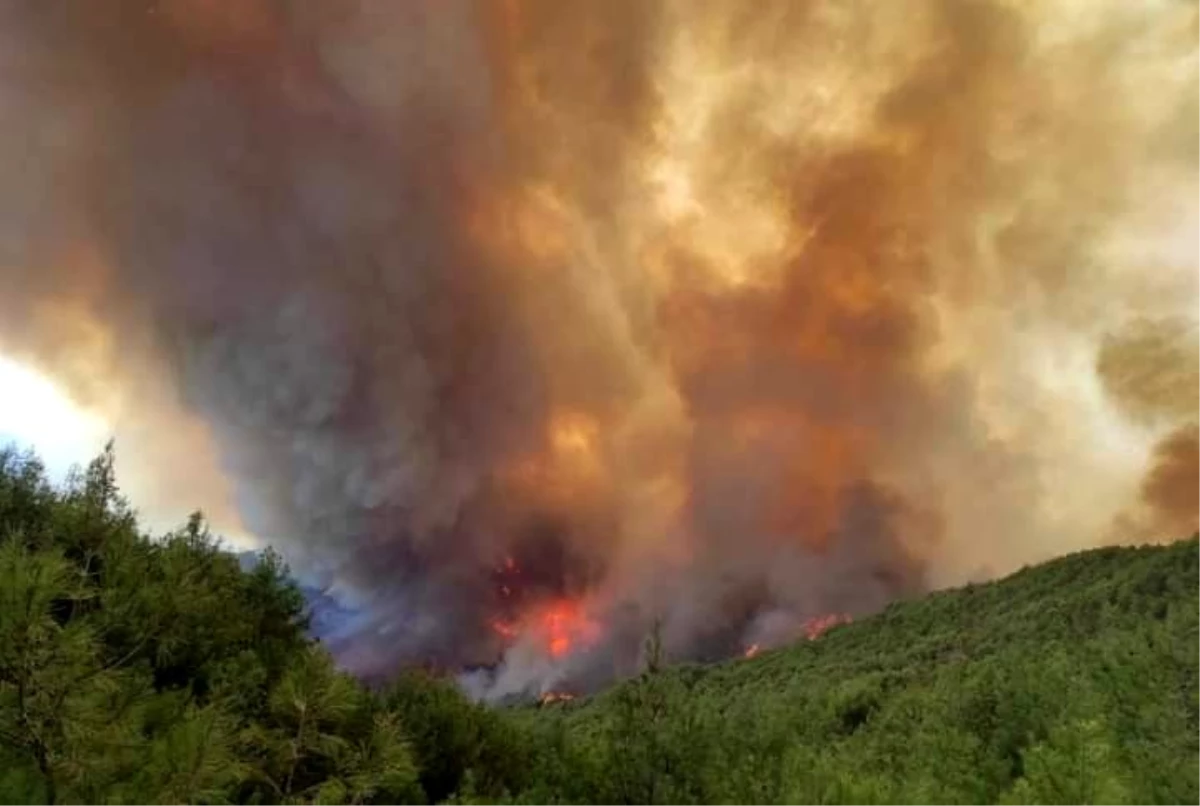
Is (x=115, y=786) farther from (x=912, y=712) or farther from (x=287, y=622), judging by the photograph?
(x=912, y=712)

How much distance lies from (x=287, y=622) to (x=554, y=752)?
1199 centimetres

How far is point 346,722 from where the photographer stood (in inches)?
728

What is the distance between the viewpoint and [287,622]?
29969 millimetres

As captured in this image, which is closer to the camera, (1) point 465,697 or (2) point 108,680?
(2) point 108,680

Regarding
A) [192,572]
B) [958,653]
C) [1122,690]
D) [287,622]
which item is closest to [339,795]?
[192,572]

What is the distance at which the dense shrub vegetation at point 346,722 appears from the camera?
755 cm

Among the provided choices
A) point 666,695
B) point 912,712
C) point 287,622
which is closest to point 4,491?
point 287,622

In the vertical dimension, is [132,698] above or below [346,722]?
below

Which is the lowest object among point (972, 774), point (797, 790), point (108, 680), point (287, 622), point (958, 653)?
point (108, 680)

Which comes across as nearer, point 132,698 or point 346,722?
point 132,698

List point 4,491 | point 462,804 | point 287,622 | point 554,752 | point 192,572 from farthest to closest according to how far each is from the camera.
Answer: point 287,622, point 554,752, point 4,491, point 192,572, point 462,804

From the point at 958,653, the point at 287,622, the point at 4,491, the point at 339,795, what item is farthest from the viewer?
the point at 958,653

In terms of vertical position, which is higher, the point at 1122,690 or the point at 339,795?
the point at 1122,690

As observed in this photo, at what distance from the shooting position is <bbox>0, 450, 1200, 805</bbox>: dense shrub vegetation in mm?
7551
